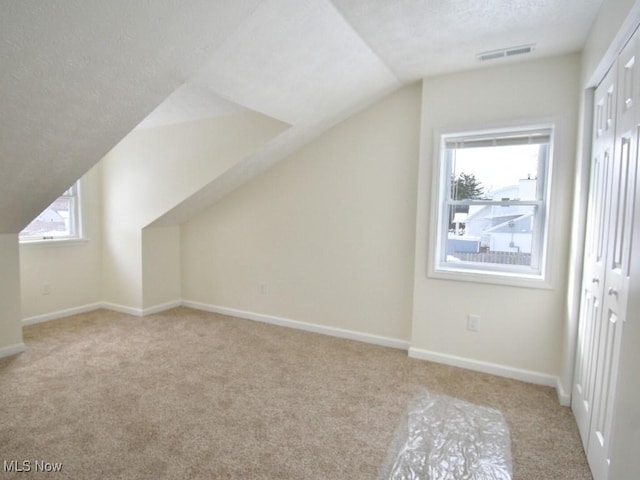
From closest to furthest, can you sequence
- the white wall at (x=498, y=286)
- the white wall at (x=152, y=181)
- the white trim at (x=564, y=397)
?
the white trim at (x=564, y=397) → the white wall at (x=498, y=286) → the white wall at (x=152, y=181)

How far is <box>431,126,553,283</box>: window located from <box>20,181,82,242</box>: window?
13.1 ft

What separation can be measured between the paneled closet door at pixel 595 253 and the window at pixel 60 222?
4.75 m

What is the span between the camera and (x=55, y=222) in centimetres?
408

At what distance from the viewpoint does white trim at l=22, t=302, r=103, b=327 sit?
149 inches

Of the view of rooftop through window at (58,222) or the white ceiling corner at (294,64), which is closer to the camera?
the white ceiling corner at (294,64)

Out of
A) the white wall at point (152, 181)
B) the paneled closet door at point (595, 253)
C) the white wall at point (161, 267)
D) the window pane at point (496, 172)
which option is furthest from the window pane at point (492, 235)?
the white wall at point (161, 267)

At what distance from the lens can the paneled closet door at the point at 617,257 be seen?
58.8 inches

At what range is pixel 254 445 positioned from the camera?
6.32 ft

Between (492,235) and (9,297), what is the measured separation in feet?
13.3

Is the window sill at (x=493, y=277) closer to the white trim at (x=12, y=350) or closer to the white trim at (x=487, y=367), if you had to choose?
the white trim at (x=487, y=367)

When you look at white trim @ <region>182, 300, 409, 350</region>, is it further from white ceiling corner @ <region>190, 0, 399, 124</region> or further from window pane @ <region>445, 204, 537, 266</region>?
white ceiling corner @ <region>190, 0, 399, 124</region>

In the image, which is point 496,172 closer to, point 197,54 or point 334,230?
point 334,230

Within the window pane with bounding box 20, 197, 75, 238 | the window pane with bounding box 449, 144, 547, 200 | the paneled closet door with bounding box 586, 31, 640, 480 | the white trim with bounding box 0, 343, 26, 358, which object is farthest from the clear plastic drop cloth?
the window pane with bounding box 20, 197, 75, 238

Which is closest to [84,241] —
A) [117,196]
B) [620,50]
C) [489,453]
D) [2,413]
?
[117,196]
